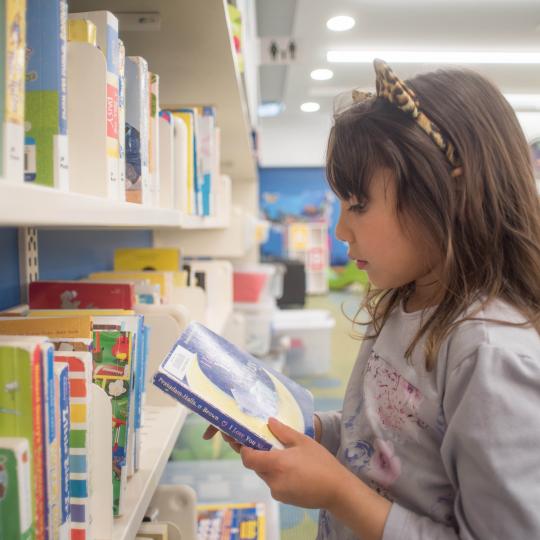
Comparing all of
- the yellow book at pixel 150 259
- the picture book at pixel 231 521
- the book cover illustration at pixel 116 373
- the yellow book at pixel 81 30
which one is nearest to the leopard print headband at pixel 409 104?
the yellow book at pixel 81 30

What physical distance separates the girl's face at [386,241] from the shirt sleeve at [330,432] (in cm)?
32

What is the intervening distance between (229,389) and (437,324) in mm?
311

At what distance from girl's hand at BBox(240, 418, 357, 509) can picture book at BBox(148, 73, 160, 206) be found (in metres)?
0.50

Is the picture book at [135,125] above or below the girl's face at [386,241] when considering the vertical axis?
above

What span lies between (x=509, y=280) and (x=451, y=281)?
9cm

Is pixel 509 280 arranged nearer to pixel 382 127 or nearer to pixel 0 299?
pixel 382 127

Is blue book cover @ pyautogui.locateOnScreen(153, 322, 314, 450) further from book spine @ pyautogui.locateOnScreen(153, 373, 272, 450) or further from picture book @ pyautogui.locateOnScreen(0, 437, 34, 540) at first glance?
picture book @ pyautogui.locateOnScreen(0, 437, 34, 540)

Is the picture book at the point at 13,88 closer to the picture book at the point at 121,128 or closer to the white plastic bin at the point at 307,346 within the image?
the picture book at the point at 121,128

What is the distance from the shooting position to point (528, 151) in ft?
2.91

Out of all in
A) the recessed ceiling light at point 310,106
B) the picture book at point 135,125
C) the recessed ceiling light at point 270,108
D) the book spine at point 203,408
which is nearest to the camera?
the book spine at point 203,408

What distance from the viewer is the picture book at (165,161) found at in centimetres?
116

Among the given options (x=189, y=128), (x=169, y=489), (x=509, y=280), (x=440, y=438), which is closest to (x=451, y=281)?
(x=509, y=280)

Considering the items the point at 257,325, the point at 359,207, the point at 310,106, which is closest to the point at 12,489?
the point at 359,207

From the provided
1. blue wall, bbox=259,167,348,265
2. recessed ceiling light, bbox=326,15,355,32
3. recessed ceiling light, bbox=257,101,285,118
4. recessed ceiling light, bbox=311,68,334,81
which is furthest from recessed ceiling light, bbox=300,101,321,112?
recessed ceiling light, bbox=326,15,355,32
